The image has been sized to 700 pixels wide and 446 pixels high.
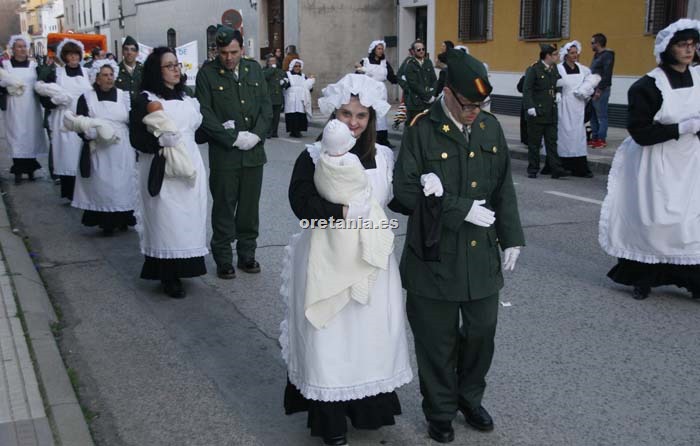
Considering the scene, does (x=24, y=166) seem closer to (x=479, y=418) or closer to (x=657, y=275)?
(x=657, y=275)

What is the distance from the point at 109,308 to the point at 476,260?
3514mm

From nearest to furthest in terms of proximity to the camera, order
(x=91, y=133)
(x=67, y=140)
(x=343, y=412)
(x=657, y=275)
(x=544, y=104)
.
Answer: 1. (x=343, y=412)
2. (x=657, y=275)
3. (x=91, y=133)
4. (x=67, y=140)
5. (x=544, y=104)

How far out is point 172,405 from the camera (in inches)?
182

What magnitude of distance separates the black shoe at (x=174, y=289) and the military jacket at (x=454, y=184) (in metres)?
3.15

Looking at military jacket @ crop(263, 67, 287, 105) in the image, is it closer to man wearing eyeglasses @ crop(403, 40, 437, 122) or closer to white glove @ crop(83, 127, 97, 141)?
man wearing eyeglasses @ crop(403, 40, 437, 122)

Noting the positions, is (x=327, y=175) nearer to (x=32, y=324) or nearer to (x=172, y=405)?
(x=172, y=405)

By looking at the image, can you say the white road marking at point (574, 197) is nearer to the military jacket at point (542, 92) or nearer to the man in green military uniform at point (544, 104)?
the man in green military uniform at point (544, 104)

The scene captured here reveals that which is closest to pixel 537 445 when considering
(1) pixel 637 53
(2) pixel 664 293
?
(2) pixel 664 293

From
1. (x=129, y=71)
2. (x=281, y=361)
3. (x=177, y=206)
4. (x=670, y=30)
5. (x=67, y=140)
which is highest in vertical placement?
(x=670, y=30)

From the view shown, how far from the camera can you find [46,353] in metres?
5.16

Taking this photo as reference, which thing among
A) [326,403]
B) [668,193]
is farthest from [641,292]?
[326,403]

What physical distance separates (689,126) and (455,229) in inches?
119

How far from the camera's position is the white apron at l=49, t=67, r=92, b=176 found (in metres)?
10.6

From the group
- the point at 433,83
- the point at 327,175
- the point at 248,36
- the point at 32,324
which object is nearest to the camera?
the point at 327,175
